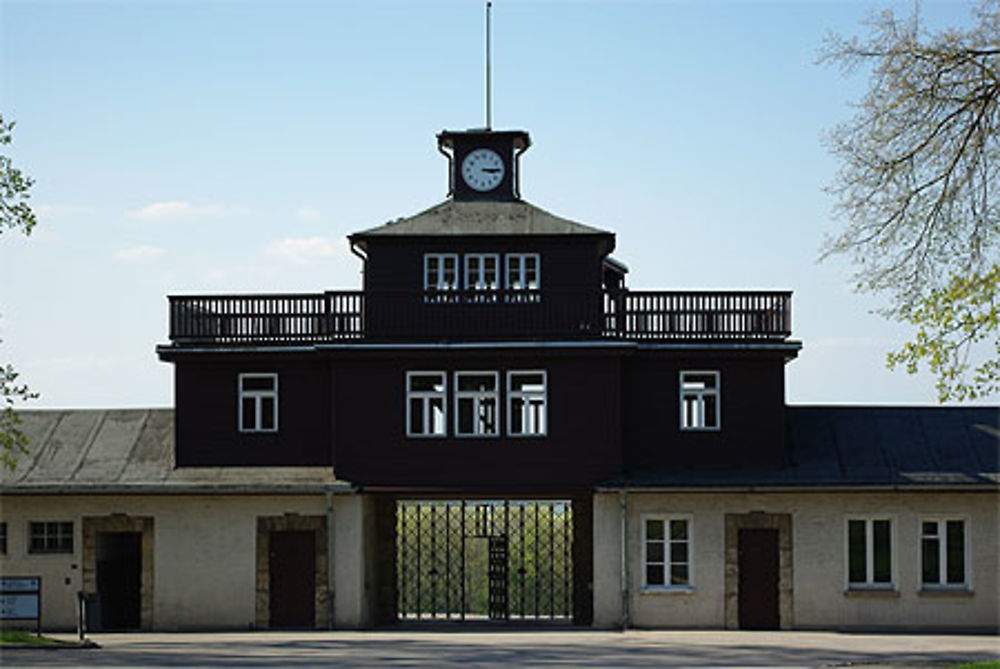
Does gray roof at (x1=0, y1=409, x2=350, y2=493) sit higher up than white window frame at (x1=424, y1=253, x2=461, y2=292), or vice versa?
white window frame at (x1=424, y1=253, x2=461, y2=292)

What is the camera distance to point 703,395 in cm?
3503

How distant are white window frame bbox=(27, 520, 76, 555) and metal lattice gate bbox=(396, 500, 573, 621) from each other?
6744 millimetres

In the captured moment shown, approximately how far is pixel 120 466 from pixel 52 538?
197 centimetres

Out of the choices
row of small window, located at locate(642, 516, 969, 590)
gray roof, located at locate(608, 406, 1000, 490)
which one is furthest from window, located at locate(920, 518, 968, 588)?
gray roof, located at locate(608, 406, 1000, 490)

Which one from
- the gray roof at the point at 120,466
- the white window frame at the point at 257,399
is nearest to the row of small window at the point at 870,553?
the gray roof at the point at 120,466

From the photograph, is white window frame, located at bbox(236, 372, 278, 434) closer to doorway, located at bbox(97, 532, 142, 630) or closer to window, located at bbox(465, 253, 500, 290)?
doorway, located at bbox(97, 532, 142, 630)

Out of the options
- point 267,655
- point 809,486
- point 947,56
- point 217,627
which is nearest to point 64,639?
point 217,627

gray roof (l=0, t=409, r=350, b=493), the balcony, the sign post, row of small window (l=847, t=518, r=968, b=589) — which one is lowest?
the sign post

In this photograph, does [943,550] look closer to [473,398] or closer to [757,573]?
[757,573]

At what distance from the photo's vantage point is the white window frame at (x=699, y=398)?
3488 cm

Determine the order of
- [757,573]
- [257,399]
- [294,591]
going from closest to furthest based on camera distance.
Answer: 1. [757,573]
2. [294,591]
3. [257,399]

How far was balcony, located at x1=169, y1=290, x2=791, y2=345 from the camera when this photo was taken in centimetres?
3469

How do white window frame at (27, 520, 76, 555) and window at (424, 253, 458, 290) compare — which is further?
window at (424, 253, 458, 290)

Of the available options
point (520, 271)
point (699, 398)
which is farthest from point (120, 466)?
point (699, 398)
